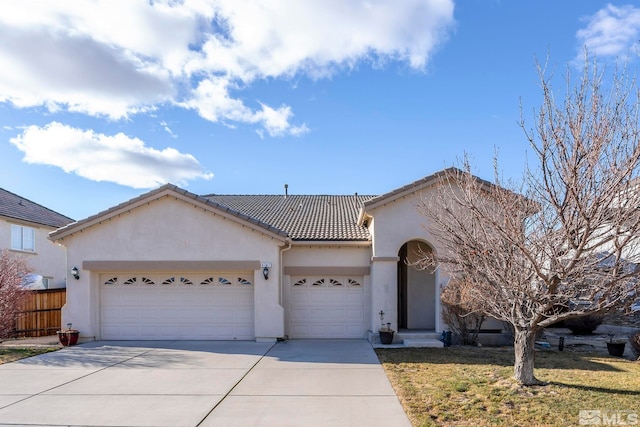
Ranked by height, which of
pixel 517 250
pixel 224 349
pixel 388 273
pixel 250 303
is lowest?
pixel 224 349

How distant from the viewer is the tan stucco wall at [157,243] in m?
15.1

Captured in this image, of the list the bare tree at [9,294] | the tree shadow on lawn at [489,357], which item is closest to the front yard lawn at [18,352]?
the bare tree at [9,294]

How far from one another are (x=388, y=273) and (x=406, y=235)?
1411 millimetres

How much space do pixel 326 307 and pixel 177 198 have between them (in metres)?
6.38

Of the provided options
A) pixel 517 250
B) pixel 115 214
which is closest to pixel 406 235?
pixel 517 250

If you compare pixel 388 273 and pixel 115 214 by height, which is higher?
pixel 115 214

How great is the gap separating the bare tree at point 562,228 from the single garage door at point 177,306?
8.53 m

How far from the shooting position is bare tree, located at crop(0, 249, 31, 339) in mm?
14219

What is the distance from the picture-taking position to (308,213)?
20.4 metres

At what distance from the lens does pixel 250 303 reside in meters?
15.3

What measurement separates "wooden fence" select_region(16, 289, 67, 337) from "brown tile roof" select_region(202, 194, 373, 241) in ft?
27.0

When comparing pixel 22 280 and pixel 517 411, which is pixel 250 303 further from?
pixel 517 411

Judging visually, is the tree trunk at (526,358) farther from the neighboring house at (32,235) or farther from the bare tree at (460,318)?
the neighboring house at (32,235)

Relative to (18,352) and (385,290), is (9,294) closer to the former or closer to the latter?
(18,352)
